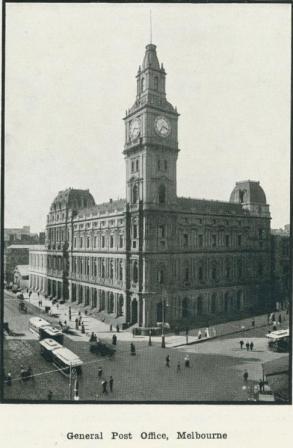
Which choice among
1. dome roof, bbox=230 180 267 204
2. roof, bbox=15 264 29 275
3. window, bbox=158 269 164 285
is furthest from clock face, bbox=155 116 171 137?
roof, bbox=15 264 29 275

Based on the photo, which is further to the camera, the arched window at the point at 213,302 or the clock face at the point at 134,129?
the arched window at the point at 213,302

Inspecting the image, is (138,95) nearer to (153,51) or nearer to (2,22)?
(153,51)

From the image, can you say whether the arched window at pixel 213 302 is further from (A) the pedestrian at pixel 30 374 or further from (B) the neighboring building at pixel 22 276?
(B) the neighboring building at pixel 22 276

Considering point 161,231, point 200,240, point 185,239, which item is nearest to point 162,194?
point 161,231

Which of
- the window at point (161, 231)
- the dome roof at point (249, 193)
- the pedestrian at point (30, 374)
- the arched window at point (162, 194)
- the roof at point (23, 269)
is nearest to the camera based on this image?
the pedestrian at point (30, 374)

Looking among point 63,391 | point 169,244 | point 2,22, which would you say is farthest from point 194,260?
point 2,22

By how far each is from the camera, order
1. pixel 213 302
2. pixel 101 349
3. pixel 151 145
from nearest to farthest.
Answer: pixel 101 349, pixel 151 145, pixel 213 302

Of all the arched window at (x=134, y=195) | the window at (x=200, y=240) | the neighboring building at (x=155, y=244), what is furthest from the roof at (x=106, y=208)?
→ the window at (x=200, y=240)

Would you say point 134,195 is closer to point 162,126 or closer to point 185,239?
point 185,239
